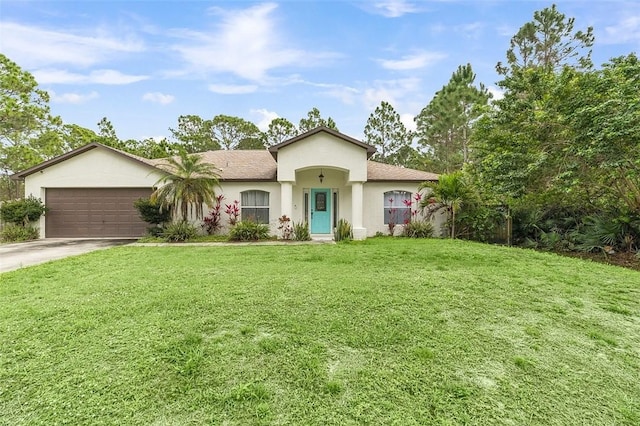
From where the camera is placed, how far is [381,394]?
9.07ft

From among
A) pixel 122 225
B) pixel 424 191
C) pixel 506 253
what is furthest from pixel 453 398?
pixel 122 225

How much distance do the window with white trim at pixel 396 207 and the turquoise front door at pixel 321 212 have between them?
2.88 metres

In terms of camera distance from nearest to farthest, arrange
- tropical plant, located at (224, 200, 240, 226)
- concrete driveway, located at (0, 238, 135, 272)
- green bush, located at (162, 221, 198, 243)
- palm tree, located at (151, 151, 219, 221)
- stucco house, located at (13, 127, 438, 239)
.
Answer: concrete driveway, located at (0, 238, 135, 272) < green bush, located at (162, 221, 198, 243) < palm tree, located at (151, 151, 219, 221) < stucco house, located at (13, 127, 438, 239) < tropical plant, located at (224, 200, 240, 226)

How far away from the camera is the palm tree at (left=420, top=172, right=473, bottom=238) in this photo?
13703 millimetres

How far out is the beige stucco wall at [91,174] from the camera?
1439 centimetres

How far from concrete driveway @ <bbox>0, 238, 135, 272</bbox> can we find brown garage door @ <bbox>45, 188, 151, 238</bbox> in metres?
0.72

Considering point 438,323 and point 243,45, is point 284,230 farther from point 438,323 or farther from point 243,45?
point 438,323

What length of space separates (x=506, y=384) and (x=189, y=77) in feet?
65.6

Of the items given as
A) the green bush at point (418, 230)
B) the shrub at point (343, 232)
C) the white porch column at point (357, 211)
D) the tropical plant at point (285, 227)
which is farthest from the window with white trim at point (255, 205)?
the green bush at point (418, 230)

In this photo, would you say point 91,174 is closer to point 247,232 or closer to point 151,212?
point 151,212

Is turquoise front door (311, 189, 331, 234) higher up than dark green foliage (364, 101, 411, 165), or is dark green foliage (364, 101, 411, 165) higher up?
dark green foliage (364, 101, 411, 165)

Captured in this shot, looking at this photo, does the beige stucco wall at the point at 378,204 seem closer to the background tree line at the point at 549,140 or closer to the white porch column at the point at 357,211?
the white porch column at the point at 357,211

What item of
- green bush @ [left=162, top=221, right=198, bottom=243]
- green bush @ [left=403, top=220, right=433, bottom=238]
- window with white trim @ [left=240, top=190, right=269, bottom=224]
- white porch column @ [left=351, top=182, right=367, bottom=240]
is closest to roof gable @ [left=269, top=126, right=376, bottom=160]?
white porch column @ [left=351, top=182, right=367, bottom=240]

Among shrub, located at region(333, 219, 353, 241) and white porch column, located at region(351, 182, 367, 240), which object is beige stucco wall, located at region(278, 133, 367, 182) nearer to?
white porch column, located at region(351, 182, 367, 240)
